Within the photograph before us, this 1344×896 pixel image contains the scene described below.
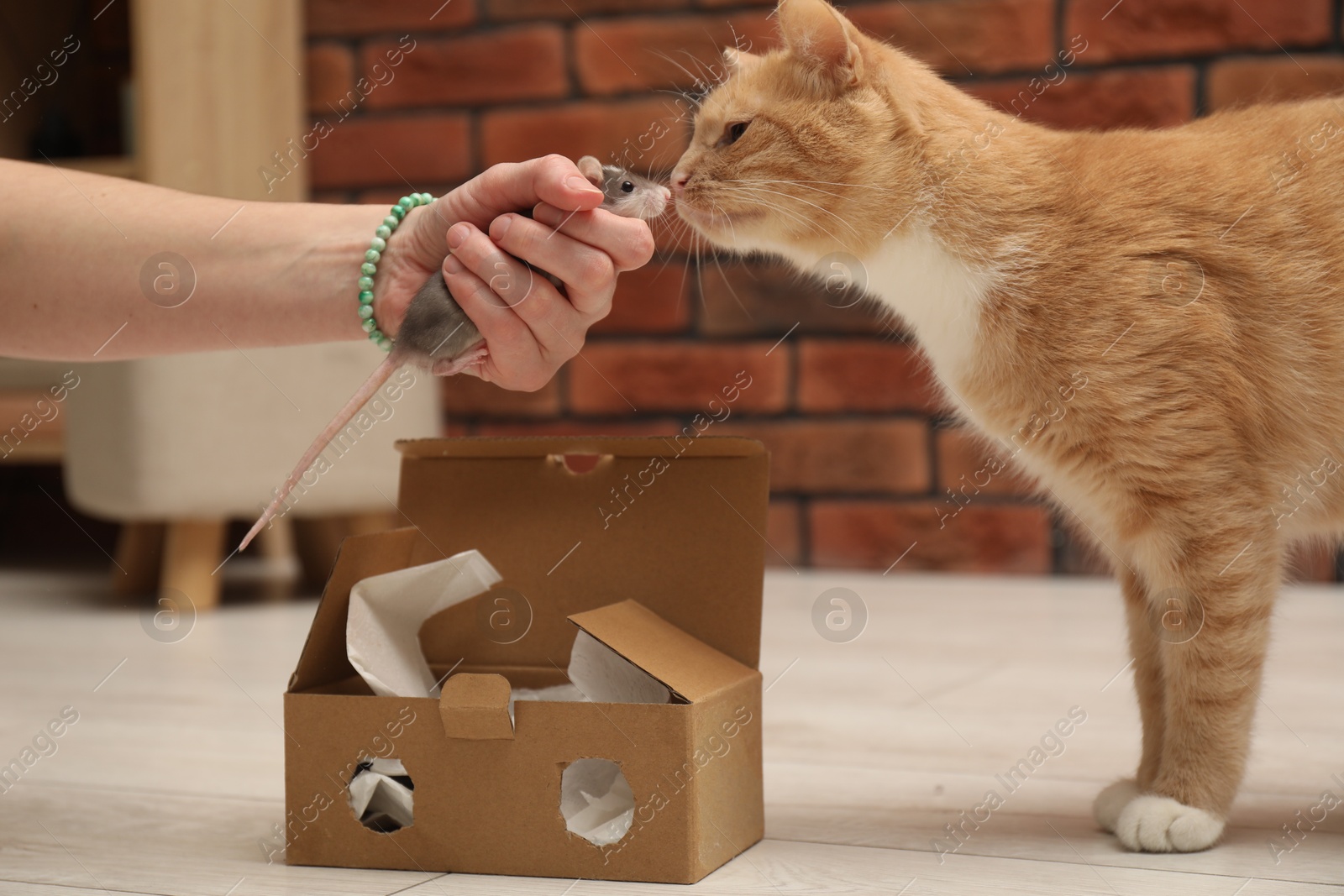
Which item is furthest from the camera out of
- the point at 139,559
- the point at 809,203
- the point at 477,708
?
the point at 139,559

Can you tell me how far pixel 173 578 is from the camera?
186 cm

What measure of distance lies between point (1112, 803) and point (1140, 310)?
323 millimetres

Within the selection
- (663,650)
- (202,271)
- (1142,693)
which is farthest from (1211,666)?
(202,271)

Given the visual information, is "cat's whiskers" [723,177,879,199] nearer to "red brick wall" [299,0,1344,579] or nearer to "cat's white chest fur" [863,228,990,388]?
"cat's white chest fur" [863,228,990,388]

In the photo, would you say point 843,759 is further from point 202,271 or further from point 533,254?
point 202,271

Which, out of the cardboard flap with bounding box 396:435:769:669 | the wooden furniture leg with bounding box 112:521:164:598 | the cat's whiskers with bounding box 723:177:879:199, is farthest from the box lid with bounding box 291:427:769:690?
the wooden furniture leg with bounding box 112:521:164:598

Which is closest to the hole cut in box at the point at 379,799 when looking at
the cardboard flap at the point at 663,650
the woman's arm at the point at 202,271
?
the cardboard flap at the point at 663,650

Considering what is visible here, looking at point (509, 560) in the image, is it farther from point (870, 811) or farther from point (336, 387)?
point (336, 387)

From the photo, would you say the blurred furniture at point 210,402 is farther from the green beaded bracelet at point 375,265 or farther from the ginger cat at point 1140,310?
the ginger cat at point 1140,310

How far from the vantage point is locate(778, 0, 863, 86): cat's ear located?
892mm

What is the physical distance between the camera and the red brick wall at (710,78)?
6.17 ft

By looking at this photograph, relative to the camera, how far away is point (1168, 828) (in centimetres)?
77

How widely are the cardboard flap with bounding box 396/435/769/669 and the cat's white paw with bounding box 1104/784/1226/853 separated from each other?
255mm

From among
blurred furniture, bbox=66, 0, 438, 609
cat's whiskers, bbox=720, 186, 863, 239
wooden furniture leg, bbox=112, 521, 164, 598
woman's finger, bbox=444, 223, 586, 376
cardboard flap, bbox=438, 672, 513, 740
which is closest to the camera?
cardboard flap, bbox=438, 672, 513, 740
